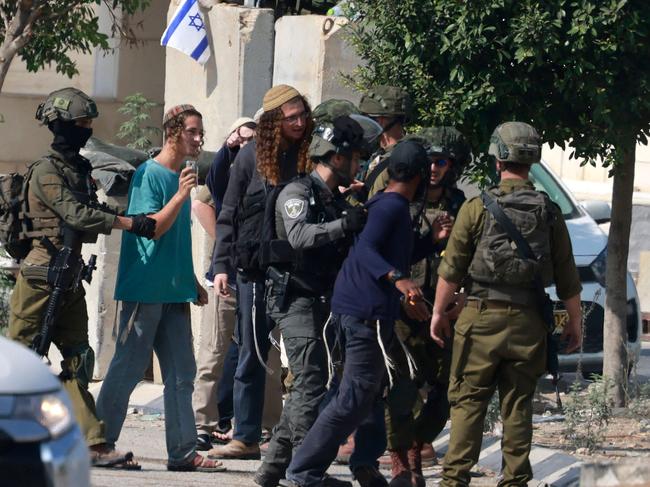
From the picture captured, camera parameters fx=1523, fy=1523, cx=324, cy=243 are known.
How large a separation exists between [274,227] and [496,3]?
202 cm

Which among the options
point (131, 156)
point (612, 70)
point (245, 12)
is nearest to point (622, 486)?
point (612, 70)

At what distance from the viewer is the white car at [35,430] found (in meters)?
4.58

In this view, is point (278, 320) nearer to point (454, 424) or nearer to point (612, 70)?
point (454, 424)

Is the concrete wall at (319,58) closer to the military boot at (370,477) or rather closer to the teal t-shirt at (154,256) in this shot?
the teal t-shirt at (154,256)

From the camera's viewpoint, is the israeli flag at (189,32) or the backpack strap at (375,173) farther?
the israeli flag at (189,32)

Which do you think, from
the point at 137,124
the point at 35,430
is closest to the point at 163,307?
the point at 35,430

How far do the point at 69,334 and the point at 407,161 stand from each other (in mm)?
1913

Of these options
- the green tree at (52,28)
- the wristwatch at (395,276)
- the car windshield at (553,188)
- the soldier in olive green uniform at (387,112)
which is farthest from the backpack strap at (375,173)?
the green tree at (52,28)

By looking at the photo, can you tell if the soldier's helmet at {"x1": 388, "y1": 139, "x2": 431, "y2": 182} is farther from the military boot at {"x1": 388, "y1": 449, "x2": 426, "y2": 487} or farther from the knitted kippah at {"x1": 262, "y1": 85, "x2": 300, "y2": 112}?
the military boot at {"x1": 388, "y1": 449, "x2": 426, "y2": 487}

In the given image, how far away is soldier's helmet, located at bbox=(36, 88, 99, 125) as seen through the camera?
7.29 meters

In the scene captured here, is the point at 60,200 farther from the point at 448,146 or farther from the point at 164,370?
the point at 448,146

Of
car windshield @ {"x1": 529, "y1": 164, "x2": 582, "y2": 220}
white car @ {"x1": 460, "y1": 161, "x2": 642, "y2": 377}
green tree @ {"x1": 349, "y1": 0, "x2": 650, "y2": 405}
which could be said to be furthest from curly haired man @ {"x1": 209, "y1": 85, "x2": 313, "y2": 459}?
car windshield @ {"x1": 529, "y1": 164, "x2": 582, "y2": 220}

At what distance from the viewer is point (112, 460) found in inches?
293

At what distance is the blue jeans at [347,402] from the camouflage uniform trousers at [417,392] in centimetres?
39
